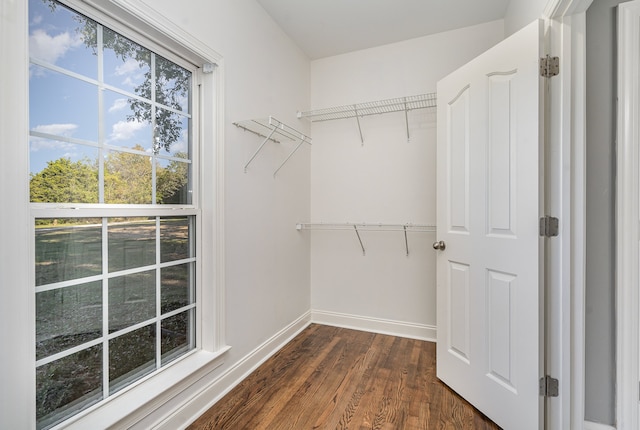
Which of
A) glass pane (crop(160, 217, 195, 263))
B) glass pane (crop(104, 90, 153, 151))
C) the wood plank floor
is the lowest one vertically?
the wood plank floor

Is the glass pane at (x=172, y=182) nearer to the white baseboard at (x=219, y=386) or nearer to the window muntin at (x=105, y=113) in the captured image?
the window muntin at (x=105, y=113)

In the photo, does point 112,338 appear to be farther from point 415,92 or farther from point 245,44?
point 415,92

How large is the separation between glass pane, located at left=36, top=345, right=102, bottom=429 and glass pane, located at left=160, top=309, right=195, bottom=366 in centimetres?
33

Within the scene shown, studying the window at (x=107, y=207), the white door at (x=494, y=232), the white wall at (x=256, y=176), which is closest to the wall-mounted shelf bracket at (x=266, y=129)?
the white wall at (x=256, y=176)

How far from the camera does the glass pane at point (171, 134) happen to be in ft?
5.17

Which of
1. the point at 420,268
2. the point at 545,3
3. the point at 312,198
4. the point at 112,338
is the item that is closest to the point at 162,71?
the point at 112,338

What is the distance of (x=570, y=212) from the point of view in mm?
1351

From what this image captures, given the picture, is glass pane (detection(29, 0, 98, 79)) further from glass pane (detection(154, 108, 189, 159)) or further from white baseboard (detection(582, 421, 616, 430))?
white baseboard (detection(582, 421, 616, 430))

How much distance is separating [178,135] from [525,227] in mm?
1882

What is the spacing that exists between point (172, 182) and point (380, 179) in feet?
5.76

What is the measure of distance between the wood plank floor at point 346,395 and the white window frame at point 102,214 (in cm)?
32

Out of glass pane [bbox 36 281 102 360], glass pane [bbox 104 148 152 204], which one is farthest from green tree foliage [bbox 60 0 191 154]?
glass pane [bbox 36 281 102 360]

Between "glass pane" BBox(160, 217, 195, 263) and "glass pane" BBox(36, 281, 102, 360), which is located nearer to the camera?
"glass pane" BBox(36, 281, 102, 360)

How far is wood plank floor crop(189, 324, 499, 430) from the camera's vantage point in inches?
62.2
